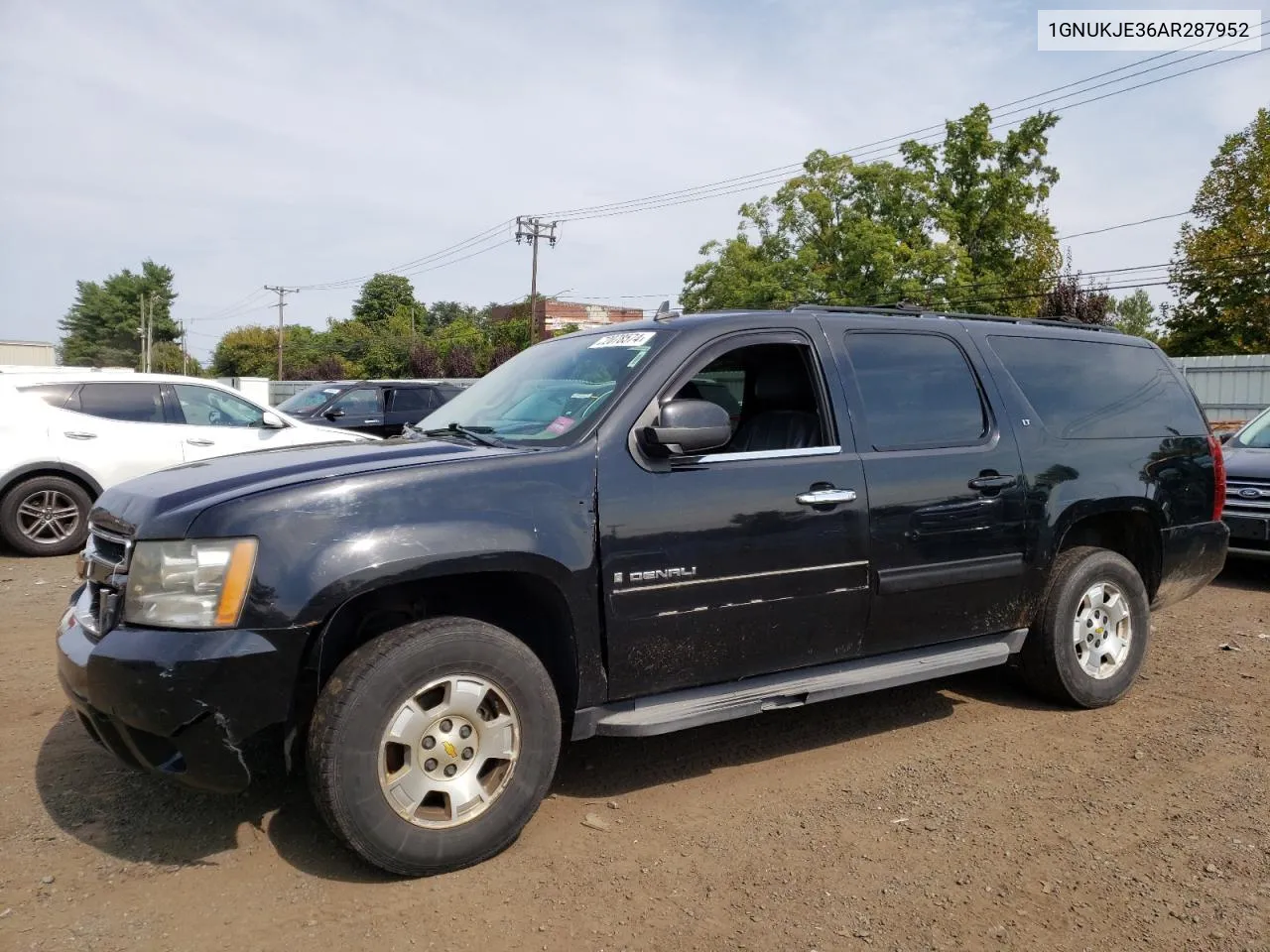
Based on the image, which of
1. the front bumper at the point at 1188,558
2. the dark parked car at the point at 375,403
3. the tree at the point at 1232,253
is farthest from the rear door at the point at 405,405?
the tree at the point at 1232,253

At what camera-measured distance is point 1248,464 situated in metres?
8.19

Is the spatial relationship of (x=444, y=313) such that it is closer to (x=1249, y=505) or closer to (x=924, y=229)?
(x=924, y=229)

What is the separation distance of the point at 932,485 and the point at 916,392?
0.46 meters

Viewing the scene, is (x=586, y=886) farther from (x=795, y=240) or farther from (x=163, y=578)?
(x=795, y=240)

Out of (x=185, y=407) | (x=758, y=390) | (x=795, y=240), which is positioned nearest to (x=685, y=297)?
(x=795, y=240)

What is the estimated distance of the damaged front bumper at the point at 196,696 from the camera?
2820 millimetres

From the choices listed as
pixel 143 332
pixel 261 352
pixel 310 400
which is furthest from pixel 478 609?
pixel 143 332

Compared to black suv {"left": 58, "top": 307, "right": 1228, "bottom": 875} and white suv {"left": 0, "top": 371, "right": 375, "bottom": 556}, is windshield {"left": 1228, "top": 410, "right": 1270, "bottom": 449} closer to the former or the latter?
black suv {"left": 58, "top": 307, "right": 1228, "bottom": 875}

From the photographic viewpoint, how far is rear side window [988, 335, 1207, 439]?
475 centimetres

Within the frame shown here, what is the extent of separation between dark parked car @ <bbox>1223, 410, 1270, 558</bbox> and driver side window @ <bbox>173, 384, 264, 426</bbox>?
29.4 feet

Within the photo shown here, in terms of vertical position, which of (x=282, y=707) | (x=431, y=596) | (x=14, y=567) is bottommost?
(x=14, y=567)

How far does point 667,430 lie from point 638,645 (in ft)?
2.57

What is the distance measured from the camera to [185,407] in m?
9.48

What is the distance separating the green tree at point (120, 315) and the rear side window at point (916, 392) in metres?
108
